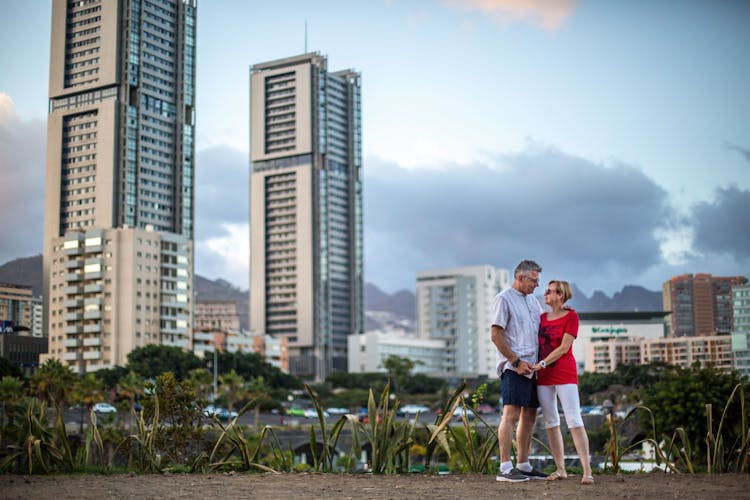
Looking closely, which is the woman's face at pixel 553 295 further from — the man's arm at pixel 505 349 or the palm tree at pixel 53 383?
the palm tree at pixel 53 383

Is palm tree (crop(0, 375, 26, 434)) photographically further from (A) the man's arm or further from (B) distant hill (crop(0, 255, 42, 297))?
(A) the man's arm

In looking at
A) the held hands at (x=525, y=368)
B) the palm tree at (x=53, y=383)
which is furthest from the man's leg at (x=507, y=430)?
the palm tree at (x=53, y=383)

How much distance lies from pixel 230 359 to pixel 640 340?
90514 millimetres

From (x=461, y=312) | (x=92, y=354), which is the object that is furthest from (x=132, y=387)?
(x=461, y=312)

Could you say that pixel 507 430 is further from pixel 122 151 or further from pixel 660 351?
pixel 660 351

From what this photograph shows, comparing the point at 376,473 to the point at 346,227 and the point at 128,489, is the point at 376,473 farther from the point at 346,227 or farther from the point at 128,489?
the point at 346,227

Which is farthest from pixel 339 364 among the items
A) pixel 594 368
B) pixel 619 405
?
pixel 619 405

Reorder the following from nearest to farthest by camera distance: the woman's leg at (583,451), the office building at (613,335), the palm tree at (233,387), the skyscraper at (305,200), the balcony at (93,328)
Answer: the woman's leg at (583,451) < the palm tree at (233,387) < the balcony at (93,328) < the office building at (613,335) < the skyscraper at (305,200)

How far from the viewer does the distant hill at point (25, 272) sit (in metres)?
102

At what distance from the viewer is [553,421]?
8945 mm

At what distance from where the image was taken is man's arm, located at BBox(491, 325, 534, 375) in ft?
28.1

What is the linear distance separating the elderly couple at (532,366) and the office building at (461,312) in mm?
163217

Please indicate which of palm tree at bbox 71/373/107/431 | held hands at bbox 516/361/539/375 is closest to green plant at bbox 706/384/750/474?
held hands at bbox 516/361/539/375

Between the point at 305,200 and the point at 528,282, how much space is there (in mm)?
162145
